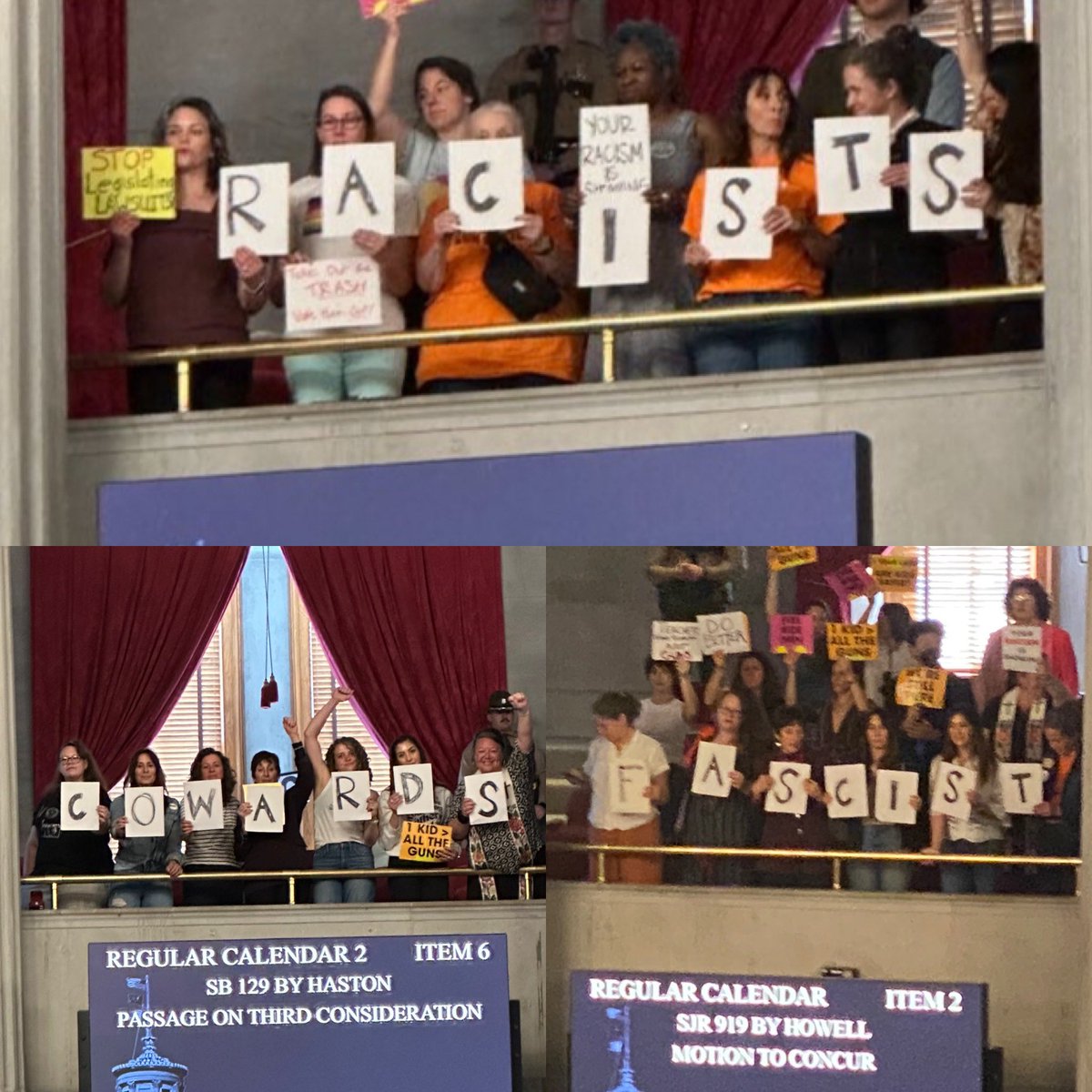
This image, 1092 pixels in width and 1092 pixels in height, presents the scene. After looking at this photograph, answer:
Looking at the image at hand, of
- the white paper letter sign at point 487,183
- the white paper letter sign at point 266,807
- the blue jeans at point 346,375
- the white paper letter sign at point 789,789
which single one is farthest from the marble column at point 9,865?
the white paper letter sign at point 789,789

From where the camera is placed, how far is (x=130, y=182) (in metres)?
6.34

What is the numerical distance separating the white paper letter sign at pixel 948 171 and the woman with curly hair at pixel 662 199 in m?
0.60

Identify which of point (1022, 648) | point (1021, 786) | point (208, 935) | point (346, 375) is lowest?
point (208, 935)

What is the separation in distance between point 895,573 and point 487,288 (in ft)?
6.20

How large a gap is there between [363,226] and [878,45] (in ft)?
5.49

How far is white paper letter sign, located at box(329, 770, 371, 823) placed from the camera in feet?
16.1

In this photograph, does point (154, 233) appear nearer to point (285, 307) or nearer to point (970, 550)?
point (285, 307)

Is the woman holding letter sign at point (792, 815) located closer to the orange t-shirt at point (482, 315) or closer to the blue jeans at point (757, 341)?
the blue jeans at point (757, 341)

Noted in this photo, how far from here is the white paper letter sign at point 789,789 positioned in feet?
15.4

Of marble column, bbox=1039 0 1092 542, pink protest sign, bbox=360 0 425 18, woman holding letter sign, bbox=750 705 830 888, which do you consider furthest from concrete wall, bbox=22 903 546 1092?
pink protest sign, bbox=360 0 425 18

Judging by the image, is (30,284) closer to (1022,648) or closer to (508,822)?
(508,822)

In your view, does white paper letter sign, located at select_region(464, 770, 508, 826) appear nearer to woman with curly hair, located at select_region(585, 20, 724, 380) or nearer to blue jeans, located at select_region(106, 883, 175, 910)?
blue jeans, located at select_region(106, 883, 175, 910)

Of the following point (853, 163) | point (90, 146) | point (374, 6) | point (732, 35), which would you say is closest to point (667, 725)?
point (853, 163)

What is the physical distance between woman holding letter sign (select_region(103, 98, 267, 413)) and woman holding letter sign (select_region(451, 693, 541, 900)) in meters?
1.93
